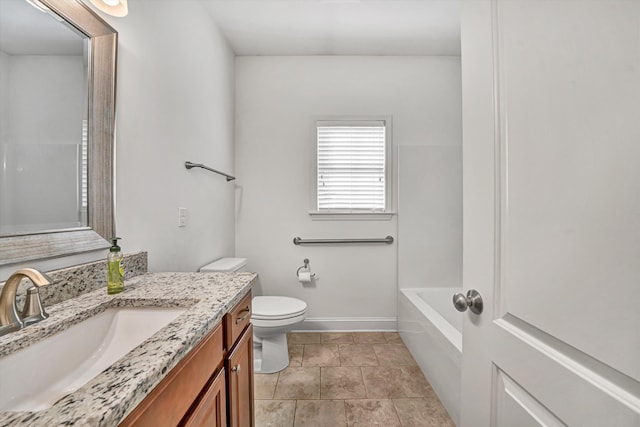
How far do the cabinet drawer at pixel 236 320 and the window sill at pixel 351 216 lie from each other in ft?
4.72

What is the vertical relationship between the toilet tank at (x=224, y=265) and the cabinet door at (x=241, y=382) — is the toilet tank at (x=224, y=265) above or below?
above

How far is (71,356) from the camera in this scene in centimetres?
69

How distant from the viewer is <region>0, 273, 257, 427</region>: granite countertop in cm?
38

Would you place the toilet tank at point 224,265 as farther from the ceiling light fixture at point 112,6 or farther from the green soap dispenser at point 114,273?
the ceiling light fixture at point 112,6

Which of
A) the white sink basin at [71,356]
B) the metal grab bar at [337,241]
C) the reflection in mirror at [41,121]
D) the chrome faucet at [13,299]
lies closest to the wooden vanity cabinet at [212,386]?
the white sink basin at [71,356]

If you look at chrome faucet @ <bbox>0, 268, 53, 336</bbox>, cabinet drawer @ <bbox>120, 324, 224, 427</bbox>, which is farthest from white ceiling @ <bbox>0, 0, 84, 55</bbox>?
cabinet drawer @ <bbox>120, 324, 224, 427</bbox>

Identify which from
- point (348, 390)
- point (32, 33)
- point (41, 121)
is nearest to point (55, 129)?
point (41, 121)

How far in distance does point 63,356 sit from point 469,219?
1110 mm

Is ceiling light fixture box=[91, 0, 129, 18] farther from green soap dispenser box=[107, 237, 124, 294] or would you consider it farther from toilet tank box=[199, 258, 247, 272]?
toilet tank box=[199, 258, 247, 272]

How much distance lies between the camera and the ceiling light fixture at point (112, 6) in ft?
3.22

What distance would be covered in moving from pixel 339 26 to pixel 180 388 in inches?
96.6

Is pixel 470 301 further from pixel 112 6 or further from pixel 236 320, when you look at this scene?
pixel 112 6

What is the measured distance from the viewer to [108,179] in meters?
1.06

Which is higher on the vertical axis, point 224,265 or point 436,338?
point 224,265
